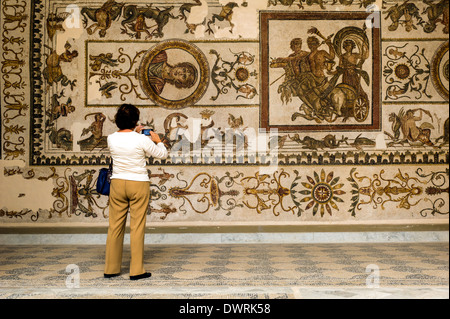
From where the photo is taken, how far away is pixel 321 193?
648cm

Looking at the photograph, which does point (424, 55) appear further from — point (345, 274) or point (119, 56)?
point (119, 56)

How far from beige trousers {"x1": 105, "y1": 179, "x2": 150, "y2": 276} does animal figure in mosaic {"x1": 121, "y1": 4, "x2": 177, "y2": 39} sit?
125 inches

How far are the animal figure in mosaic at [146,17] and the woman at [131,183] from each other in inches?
110

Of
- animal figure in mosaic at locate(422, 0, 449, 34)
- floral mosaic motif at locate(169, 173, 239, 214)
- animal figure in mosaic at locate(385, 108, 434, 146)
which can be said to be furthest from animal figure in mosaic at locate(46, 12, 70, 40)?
animal figure in mosaic at locate(422, 0, 449, 34)

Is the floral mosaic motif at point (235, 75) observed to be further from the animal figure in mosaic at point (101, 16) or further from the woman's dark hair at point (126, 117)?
the woman's dark hair at point (126, 117)

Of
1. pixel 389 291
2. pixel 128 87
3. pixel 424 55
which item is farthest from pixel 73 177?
pixel 424 55

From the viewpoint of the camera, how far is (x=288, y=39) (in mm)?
6590

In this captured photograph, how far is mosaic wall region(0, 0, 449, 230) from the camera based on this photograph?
6.51m

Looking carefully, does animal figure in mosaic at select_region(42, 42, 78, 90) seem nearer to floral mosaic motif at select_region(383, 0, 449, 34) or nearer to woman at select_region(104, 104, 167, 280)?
woman at select_region(104, 104, 167, 280)

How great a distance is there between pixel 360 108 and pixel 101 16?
3.99m

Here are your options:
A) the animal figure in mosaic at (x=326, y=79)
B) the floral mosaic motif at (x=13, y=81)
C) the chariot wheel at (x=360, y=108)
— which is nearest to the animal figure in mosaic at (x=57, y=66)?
the floral mosaic motif at (x=13, y=81)

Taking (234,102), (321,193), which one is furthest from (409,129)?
(234,102)

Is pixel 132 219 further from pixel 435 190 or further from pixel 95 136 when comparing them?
pixel 435 190

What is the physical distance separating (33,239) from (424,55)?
622cm
